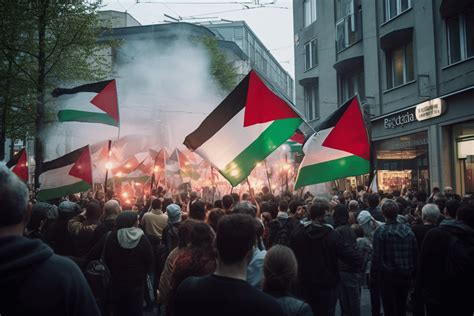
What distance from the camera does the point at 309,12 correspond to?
2525 centimetres

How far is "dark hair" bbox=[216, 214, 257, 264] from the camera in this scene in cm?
236

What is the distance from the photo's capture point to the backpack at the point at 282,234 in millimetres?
6062

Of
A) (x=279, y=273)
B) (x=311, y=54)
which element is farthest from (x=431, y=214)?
(x=311, y=54)

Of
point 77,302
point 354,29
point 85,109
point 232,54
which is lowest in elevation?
point 77,302

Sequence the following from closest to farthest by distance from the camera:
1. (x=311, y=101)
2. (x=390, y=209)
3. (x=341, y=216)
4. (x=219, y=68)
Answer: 1. (x=390, y=209)
2. (x=341, y=216)
3. (x=311, y=101)
4. (x=219, y=68)

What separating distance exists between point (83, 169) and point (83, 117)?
136 cm

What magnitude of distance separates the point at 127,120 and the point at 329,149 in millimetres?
24583

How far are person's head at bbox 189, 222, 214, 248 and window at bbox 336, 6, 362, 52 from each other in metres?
17.5

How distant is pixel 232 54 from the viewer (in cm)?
4575

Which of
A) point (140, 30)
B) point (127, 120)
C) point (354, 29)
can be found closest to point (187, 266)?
point (354, 29)

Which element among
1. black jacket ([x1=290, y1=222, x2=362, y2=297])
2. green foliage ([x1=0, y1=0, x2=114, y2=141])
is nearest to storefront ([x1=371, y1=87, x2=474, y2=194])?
black jacket ([x1=290, y1=222, x2=362, y2=297])

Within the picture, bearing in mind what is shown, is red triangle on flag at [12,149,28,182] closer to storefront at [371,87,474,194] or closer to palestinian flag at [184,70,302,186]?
palestinian flag at [184,70,302,186]

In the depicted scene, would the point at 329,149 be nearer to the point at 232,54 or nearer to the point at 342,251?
the point at 342,251

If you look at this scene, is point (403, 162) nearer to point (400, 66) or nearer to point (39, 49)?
point (400, 66)
